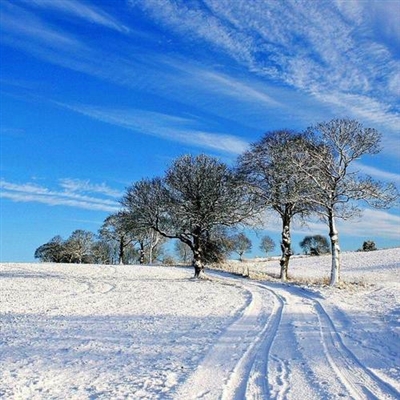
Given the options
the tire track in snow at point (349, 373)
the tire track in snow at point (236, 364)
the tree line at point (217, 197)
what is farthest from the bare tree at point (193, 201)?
the tire track in snow at point (349, 373)

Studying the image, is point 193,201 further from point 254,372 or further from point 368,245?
point 368,245

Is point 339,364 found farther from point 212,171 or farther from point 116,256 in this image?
point 116,256

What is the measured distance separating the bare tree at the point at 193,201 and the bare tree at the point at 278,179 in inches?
49.4

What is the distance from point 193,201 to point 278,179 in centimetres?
617

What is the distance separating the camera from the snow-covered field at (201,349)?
6.46m

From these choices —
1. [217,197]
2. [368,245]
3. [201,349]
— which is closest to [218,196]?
[217,197]

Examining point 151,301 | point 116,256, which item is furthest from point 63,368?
point 116,256

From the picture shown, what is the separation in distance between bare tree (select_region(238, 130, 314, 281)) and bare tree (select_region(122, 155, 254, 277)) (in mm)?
1255

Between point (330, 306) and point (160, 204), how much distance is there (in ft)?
60.7

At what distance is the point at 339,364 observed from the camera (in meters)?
7.82

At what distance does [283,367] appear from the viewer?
7551 millimetres

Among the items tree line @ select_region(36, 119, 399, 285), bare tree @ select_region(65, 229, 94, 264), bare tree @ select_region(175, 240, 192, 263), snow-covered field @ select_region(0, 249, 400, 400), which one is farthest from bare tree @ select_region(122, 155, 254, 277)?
bare tree @ select_region(175, 240, 192, 263)

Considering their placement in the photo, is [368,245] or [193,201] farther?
[368,245]

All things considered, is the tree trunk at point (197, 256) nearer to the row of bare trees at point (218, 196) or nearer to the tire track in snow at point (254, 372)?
the row of bare trees at point (218, 196)
